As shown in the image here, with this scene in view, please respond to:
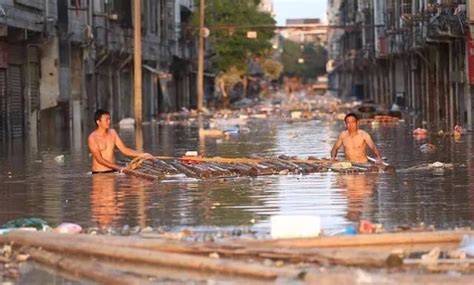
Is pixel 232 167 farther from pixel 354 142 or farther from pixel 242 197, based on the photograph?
pixel 242 197

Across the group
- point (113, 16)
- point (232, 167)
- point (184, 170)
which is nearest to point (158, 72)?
point (113, 16)

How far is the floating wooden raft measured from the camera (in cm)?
1934

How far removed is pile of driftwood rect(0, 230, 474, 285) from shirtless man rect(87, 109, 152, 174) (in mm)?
8960

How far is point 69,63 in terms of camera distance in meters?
47.5

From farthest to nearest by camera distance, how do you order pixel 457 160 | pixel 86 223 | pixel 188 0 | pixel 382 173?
pixel 188 0, pixel 457 160, pixel 382 173, pixel 86 223

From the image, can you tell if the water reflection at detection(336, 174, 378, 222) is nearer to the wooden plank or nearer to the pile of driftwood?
the pile of driftwood

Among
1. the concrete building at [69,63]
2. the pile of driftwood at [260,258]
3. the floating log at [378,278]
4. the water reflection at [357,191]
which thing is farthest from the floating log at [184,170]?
the concrete building at [69,63]

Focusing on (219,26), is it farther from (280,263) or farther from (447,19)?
(280,263)

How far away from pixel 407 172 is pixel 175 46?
6072 centimetres

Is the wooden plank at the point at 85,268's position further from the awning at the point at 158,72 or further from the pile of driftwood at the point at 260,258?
the awning at the point at 158,72

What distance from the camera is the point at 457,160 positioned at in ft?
75.8

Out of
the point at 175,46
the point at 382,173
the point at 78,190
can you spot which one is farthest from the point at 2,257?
the point at 175,46

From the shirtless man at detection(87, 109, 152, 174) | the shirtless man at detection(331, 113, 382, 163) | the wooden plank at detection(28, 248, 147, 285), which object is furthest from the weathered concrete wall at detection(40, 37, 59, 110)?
the wooden plank at detection(28, 248, 147, 285)

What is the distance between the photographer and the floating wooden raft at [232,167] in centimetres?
1934
